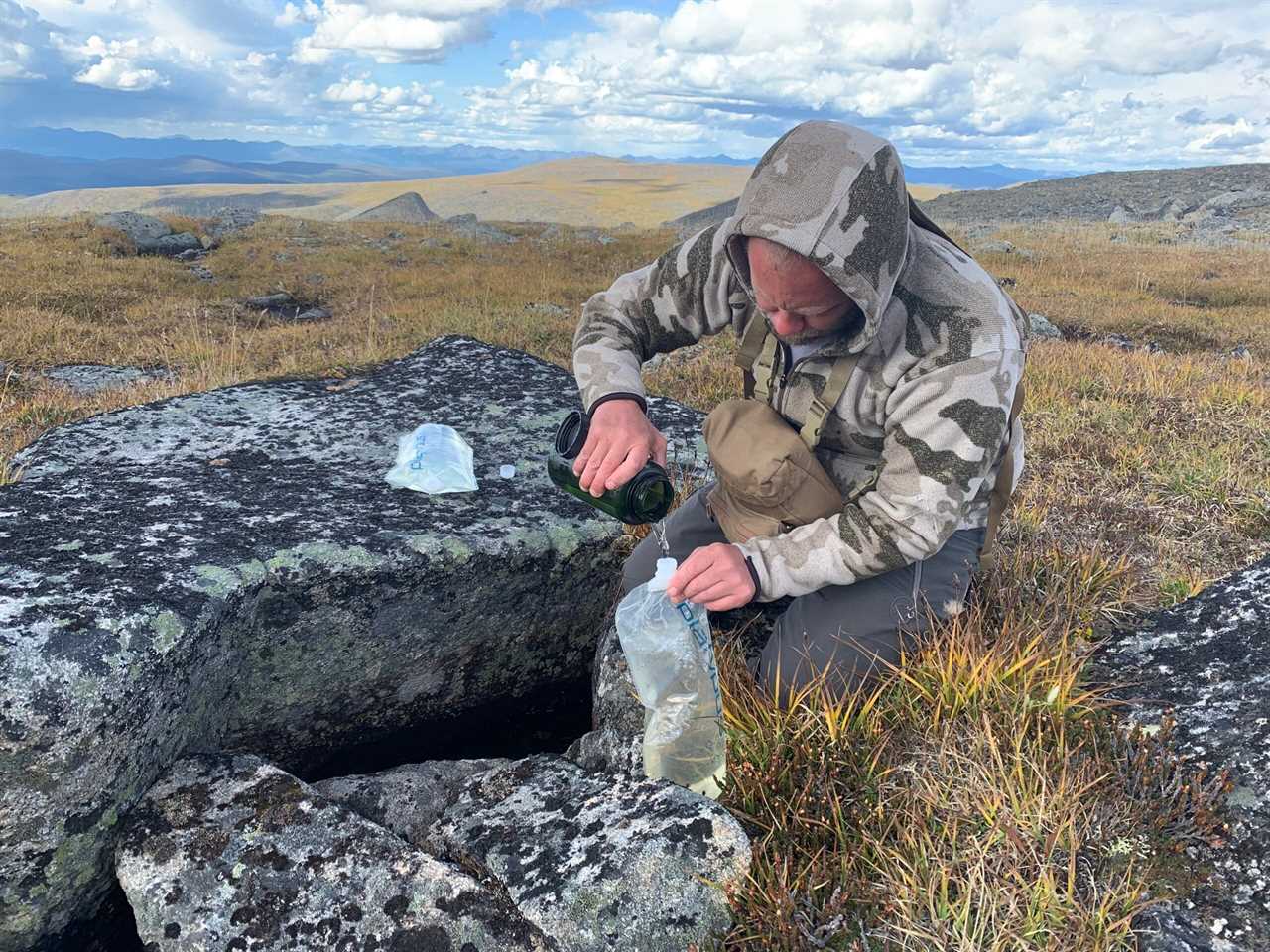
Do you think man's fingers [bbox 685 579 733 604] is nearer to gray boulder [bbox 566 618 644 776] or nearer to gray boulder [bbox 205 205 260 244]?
gray boulder [bbox 566 618 644 776]

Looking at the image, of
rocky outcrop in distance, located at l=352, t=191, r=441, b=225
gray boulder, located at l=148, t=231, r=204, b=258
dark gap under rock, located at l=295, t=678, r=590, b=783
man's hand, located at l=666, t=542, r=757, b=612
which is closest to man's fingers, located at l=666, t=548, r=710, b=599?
man's hand, located at l=666, t=542, r=757, b=612

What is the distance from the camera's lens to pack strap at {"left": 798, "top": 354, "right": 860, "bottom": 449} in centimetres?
303

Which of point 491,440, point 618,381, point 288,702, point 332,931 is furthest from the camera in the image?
point 491,440

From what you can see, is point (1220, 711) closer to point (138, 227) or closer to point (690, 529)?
point (690, 529)

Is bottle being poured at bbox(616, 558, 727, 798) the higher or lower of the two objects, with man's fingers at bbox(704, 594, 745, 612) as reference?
lower

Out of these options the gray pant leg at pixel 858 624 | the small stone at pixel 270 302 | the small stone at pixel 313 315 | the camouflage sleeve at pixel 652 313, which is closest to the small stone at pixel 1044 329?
the camouflage sleeve at pixel 652 313

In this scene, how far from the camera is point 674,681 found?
9.96 ft

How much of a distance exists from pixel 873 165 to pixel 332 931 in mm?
2763

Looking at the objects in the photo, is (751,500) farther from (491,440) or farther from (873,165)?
(491,440)

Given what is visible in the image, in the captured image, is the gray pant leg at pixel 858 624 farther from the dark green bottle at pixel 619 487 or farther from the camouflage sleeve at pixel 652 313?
the camouflage sleeve at pixel 652 313

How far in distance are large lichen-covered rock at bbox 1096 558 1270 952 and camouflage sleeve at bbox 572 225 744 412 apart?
2156mm

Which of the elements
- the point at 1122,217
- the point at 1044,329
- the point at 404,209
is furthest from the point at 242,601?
the point at 404,209

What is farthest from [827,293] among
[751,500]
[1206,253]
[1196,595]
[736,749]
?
[1206,253]

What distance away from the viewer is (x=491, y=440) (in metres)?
4.61
